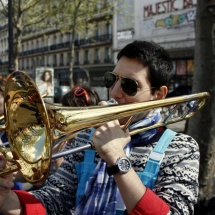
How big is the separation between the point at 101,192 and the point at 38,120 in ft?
1.32

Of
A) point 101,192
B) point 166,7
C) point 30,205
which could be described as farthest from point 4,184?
point 166,7

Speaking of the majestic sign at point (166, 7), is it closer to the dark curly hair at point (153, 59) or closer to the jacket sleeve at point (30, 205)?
the dark curly hair at point (153, 59)

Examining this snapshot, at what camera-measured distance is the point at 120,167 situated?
4.39 ft

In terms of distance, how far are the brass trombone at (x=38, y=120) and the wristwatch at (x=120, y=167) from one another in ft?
0.52

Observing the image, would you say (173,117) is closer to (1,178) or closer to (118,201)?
(118,201)

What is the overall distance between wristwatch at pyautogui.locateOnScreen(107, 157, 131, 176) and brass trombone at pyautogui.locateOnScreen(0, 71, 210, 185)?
159 millimetres

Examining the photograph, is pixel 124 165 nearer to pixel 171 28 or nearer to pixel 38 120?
pixel 38 120

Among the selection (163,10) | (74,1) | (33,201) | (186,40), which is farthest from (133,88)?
(163,10)

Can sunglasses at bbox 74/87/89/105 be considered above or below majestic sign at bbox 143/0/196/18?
below

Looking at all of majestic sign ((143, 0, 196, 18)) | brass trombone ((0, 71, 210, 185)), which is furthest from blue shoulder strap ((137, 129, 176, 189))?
majestic sign ((143, 0, 196, 18))

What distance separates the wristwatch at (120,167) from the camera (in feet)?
4.39

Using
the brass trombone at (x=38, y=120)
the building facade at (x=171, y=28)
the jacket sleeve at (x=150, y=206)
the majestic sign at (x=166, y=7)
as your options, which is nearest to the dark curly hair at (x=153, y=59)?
the brass trombone at (x=38, y=120)

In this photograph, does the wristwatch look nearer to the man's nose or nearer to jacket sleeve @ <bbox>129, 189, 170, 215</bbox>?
jacket sleeve @ <bbox>129, 189, 170, 215</bbox>

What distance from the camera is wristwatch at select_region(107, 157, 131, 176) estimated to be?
134 centimetres
